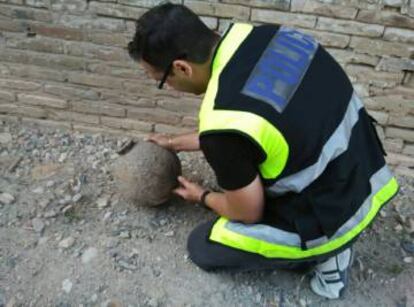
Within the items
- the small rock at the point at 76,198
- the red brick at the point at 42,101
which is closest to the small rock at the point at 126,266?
the small rock at the point at 76,198

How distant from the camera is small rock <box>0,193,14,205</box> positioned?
2917 mm

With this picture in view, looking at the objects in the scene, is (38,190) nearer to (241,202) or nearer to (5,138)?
(5,138)

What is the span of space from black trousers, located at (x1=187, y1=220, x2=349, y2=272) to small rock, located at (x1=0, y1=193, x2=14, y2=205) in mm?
1041

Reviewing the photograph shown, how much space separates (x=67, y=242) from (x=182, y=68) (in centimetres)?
122

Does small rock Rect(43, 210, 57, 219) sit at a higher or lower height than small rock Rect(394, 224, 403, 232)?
lower

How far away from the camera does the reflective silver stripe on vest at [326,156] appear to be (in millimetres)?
2068

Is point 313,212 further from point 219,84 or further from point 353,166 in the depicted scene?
point 219,84

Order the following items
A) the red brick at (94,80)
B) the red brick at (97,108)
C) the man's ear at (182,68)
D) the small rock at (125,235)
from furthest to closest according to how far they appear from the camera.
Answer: the red brick at (97,108)
the red brick at (94,80)
the small rock at (125,235)
the man's ear at (182,68)

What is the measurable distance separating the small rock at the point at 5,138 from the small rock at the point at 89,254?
1.08m

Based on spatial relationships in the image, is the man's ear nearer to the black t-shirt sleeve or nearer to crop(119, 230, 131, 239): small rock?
the black t-shirt sleeve

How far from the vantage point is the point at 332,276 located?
2529 millimetres

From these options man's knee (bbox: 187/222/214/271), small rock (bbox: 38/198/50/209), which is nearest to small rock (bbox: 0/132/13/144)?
small rock (bbox: 38/198/50/209)

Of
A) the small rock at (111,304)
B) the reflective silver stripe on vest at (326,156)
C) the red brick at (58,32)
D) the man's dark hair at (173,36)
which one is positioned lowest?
the small rock at (111,304)

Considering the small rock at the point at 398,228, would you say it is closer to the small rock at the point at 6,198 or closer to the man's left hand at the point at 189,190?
the man's left hand at the point at 189,190
